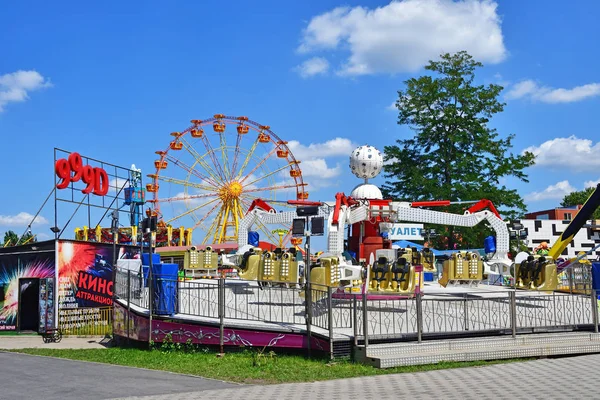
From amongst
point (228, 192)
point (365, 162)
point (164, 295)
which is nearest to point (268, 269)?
point (164, 295)

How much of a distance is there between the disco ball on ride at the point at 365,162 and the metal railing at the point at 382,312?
518 inches

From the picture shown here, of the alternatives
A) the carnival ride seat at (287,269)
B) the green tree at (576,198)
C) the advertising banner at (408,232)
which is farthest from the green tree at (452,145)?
the green tree at (576,198)

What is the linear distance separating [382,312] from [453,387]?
12.9ft

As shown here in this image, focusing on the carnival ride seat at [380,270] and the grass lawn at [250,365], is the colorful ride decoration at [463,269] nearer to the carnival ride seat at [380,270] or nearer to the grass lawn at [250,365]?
the carnival ride seat at [380,270]

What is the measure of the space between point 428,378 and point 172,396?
3766 millimetres

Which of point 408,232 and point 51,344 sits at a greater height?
point 408,232

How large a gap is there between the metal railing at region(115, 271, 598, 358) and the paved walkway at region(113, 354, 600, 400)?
1.46 m

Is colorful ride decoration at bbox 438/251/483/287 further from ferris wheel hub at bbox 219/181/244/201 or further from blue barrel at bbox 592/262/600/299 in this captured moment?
ferris wheel hub at bbox 219/181/244/201

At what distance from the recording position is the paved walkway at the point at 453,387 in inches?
358

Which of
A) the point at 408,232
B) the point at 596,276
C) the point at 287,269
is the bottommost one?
the point at 596,276

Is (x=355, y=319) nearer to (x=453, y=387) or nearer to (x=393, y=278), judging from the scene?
(x=453, y=387)

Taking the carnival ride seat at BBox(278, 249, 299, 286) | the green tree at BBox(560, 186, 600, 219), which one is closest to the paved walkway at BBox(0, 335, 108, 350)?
the carnival ride seat at BBox(278, 249, 299, 286)

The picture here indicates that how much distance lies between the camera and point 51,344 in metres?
18.1

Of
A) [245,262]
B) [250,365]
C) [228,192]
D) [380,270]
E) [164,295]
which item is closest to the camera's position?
[250,365]
